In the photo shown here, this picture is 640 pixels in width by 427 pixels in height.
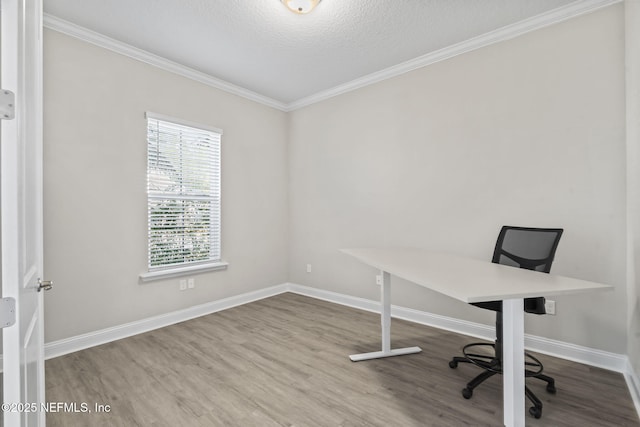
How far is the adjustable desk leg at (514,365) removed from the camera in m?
1.29

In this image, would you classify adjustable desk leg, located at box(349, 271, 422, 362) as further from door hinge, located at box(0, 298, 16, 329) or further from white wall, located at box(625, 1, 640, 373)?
door hinge, located at box(0, 298, 16, 329)

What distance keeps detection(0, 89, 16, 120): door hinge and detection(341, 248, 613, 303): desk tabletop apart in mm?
1535

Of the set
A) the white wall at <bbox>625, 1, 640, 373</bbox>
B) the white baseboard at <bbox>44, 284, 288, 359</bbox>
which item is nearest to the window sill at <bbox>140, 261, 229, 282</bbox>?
the white baseboard at <bbox>44, 284, 288, 359</bbox>

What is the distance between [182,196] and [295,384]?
2.29 metres

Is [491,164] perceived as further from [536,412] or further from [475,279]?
[536,412]

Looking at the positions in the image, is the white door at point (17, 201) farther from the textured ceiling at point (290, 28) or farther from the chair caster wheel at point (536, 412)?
the chair caster wheel at point (536, 412)

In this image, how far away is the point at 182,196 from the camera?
3348mm

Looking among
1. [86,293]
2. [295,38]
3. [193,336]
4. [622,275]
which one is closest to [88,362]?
[86,293]

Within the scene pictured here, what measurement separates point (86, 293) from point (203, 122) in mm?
2086

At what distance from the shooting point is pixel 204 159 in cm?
357

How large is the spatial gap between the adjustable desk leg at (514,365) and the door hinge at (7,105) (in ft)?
6.08

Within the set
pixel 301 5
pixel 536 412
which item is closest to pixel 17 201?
pixel 301 5

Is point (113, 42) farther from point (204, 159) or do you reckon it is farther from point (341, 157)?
point (341, 157)

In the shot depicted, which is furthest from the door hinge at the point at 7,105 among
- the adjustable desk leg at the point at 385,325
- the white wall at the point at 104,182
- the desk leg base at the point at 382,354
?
the desk leg base at the point at 382,354
